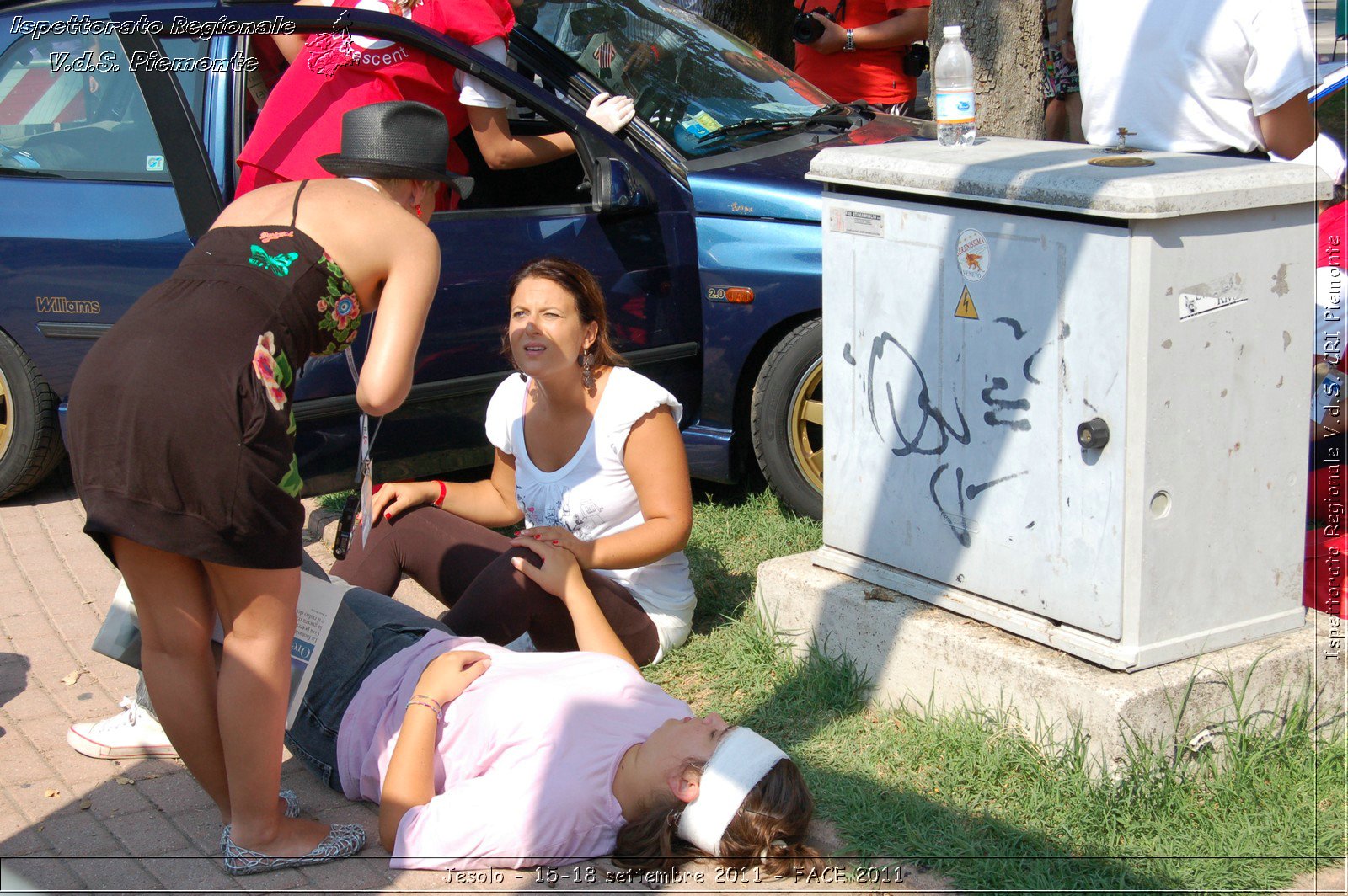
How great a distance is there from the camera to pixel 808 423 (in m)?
4.74

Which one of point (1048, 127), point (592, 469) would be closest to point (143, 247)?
point (592, 469)

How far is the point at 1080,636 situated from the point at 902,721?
20.9 inches

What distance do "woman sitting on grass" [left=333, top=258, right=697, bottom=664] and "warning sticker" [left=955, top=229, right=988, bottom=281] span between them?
91 centimetres

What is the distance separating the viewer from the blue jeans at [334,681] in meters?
3.13

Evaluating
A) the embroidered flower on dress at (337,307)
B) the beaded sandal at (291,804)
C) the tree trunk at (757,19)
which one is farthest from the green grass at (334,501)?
the tree trunk at (757,19)

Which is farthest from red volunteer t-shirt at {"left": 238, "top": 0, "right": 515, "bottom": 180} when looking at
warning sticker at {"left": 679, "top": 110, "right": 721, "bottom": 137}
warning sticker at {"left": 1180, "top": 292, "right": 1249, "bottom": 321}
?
warning sticker at {"left": 1180, "top": 292, "right": 1249, "bottom": 321}

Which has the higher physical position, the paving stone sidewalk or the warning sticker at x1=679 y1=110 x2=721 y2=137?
the warning sticker at x1=679 y1=110 x2=721 y2=137

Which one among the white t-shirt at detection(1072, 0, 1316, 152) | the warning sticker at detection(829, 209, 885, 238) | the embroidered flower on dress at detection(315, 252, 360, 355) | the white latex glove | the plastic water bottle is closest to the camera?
the embroidered flower on dress at detection(315, 252, 360, 355)

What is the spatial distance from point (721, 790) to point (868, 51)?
489 centimetres

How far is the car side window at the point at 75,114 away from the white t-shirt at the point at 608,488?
1.88 m

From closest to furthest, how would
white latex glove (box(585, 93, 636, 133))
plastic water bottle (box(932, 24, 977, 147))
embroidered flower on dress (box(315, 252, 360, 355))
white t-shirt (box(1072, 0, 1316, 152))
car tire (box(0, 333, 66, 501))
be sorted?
embroidered flower on dress (box(315, 252, 360, 355)), plastic water bottle (box(932, 24, 977, 147)), white t-shirt (box(1072, 0, 1316, 152)), white latex glove (box(585, 93, 636, 133)), car tire (box(0, 333, 66, 501))

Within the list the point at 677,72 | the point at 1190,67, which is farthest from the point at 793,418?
the point at 1190,67

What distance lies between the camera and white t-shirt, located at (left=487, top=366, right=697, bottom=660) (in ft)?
11.9

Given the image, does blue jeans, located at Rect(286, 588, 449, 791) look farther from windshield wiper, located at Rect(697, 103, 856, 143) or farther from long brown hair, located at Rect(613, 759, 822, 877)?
windshield wiper, located at Rect(697, 103, 856, 143)
